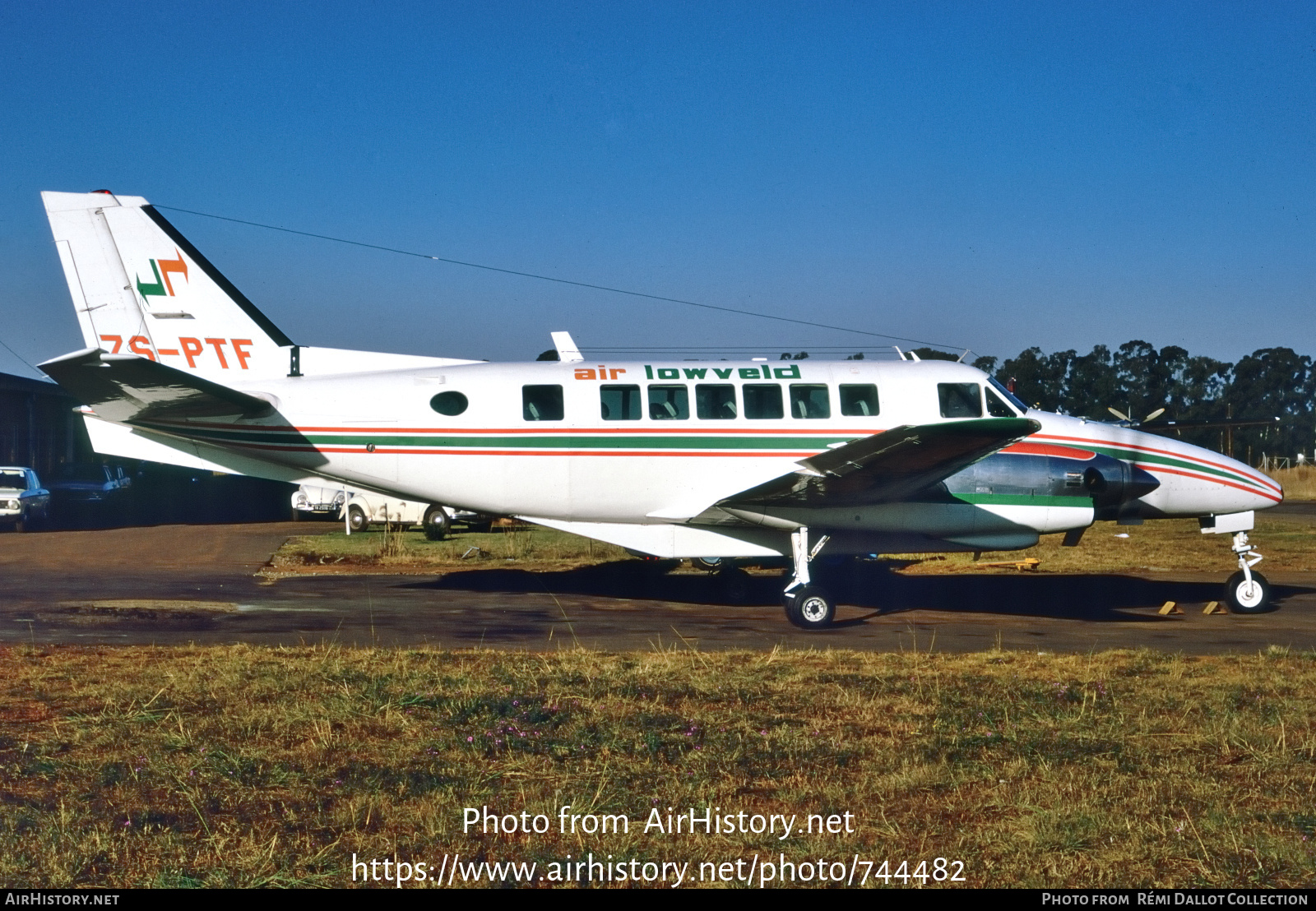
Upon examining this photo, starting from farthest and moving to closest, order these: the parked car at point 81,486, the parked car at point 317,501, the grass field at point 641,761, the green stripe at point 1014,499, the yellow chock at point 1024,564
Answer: the parked car at point 81,486 < the parked car at point 317,501 < the yellow chock at point 1024,564 < the green stripe at point 1014,499 < the grass field at point 641,761

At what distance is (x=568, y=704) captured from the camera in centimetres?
871

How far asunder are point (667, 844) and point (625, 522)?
31.6 feet

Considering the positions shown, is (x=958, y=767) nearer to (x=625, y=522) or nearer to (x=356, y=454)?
(x=625, y=522)

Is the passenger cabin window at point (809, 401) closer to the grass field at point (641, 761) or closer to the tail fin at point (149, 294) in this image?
the grass field at point (641, 761)

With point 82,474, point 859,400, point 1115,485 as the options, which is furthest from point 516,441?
point 82,474

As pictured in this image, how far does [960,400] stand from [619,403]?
4701mm

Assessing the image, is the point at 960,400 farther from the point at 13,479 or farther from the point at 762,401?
the point at 13,479

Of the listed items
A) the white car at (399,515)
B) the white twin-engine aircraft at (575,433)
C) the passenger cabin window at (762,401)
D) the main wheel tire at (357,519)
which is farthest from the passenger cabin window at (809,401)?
the main wheel tire at (357,519)

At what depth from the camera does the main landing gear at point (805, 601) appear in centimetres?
1378

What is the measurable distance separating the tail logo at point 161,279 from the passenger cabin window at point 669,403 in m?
6.44

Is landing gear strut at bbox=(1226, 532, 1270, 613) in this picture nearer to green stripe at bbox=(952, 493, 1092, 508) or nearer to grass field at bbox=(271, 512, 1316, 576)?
green stripe at bbox=(952, 493, 1092, 508)

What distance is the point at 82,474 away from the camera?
3884cm

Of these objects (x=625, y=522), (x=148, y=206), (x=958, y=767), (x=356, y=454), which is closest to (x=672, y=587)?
(x=625, y=522)

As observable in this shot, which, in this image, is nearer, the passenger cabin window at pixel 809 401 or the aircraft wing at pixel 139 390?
the aircraft wing at pixel 139 390
